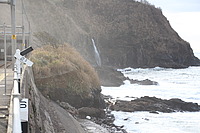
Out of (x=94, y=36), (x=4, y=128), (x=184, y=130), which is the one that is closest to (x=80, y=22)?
(x=94, y=36)

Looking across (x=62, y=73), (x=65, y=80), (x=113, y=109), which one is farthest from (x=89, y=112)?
(x=113, y=109)

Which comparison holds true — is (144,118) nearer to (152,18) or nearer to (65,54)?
(65,54)

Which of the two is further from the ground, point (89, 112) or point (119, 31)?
point (119, 31)

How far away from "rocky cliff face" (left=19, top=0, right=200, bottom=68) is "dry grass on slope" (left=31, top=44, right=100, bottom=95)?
33.8 metres

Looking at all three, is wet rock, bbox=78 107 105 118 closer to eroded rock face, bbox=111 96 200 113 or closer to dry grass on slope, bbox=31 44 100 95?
dry grass on slope, bbox=31 44 100 95

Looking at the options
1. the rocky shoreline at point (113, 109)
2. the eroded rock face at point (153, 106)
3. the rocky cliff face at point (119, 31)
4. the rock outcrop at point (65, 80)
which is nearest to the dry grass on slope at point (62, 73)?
the rock outcrop at point (65, 80)

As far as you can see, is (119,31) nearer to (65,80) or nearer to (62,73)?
(62,73)

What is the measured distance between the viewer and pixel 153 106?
21438mm

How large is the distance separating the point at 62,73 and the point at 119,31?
5966cm

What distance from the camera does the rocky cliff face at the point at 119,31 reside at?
183ft

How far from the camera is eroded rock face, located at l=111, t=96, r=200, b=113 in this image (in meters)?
20.6

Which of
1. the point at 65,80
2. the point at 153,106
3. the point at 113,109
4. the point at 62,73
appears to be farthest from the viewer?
the point at 153,106

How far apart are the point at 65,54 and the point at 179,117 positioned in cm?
920

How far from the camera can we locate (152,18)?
281 ft
